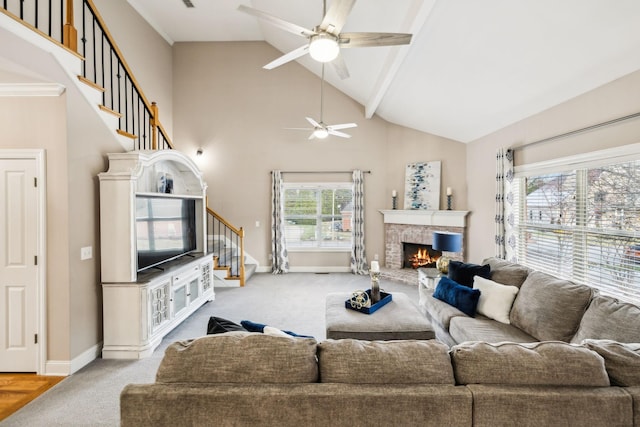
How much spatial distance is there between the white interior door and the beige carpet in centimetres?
61

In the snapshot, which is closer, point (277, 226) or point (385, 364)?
point (385, 364)

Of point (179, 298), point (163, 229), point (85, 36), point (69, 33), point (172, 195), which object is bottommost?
point (179, 298)

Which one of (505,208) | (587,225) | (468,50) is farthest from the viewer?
(505,208)

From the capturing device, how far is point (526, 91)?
139 inches

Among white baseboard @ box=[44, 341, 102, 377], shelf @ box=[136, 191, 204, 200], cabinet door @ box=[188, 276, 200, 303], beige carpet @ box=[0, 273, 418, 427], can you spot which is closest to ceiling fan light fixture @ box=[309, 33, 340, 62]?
shelf @ box=[136, 191, 204, 200]

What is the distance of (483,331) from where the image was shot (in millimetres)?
2564

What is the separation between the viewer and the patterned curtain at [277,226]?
6578 mm

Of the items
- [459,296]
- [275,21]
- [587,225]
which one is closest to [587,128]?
[587,225]

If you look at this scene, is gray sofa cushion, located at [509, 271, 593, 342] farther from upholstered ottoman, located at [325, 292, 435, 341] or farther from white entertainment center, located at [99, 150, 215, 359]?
white entertainment center, located at [99, 150, 215, 359]

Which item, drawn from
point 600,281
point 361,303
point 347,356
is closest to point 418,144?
point 600,281

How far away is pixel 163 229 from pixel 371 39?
3.33 meters

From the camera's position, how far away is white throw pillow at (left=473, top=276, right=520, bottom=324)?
111 inches

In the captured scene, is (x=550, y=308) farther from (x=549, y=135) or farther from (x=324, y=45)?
(x=324, y=45)

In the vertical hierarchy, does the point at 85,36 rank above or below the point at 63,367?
above
